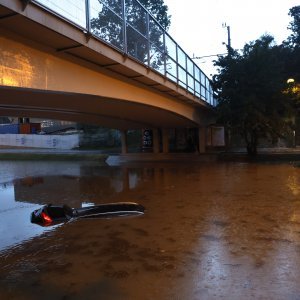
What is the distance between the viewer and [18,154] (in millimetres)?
39062

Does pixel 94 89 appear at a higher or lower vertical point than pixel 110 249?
higher

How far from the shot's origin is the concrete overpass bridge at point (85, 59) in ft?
25.4

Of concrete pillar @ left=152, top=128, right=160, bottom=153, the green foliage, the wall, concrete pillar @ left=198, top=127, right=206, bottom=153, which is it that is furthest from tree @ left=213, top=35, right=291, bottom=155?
the wall

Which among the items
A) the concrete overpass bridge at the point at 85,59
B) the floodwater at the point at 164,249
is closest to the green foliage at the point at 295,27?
the concrete overpass bridge at the point at 85,59

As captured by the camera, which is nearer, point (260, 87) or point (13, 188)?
point (13, 188)

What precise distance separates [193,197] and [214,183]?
3.64 metres

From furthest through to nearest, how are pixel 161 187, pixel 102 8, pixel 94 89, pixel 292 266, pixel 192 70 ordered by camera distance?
pixel 192 70
pixel 161 187
pixel 94 89
pixel 102 8
pixel 292 266

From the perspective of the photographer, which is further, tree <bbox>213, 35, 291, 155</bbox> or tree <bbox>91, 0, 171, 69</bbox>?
tree <bbox>213, 35, 291, 155</bbox>

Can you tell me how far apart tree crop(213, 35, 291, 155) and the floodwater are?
13.1 meters

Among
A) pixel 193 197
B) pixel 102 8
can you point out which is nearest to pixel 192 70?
pixel 193 197

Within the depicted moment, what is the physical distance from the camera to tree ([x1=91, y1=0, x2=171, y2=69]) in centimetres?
1079

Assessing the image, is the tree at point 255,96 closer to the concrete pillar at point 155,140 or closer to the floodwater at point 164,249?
the concrete pillar at point 155,140

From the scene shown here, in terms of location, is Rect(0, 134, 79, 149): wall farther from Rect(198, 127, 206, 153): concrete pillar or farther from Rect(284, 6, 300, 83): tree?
Rect(284, 6, 300, 83): tree

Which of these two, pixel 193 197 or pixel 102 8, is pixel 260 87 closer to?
pixel 193 197
